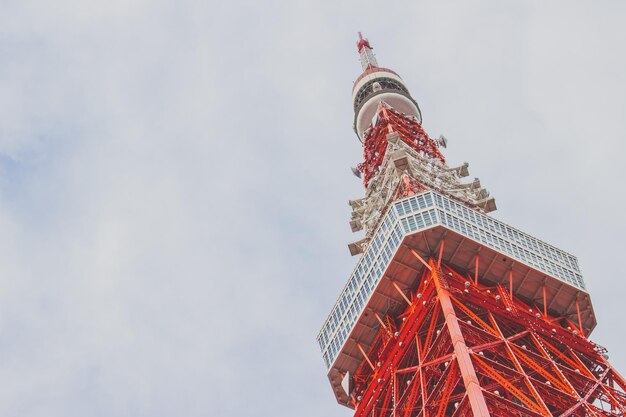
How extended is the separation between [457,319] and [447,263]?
835 cm

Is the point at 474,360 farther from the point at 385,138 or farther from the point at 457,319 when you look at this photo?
the point at 385,138

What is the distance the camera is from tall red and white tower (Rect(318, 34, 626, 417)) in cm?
5122

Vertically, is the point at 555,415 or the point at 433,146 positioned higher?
the point at 433,146

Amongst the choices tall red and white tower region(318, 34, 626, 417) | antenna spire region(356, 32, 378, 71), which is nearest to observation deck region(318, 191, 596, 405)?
tall red and white tower region(318, 34, 626, 417)

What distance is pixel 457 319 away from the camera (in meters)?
54.0

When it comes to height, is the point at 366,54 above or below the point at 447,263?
above

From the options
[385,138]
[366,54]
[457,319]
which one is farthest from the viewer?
[366,54]

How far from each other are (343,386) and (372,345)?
324cm

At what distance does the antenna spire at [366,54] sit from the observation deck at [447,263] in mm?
43215

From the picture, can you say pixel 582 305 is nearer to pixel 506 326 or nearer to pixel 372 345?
pixel 506 326

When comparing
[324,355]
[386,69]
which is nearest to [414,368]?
[324,355]

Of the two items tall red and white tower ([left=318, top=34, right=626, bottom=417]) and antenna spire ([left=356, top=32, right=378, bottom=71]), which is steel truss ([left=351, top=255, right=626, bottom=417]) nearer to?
tall red and white tower ([left=318, top=34, right=626, bottom=417])

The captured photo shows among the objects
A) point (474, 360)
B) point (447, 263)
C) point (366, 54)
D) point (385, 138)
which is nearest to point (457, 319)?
point (474, 360)

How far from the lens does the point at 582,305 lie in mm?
62344
